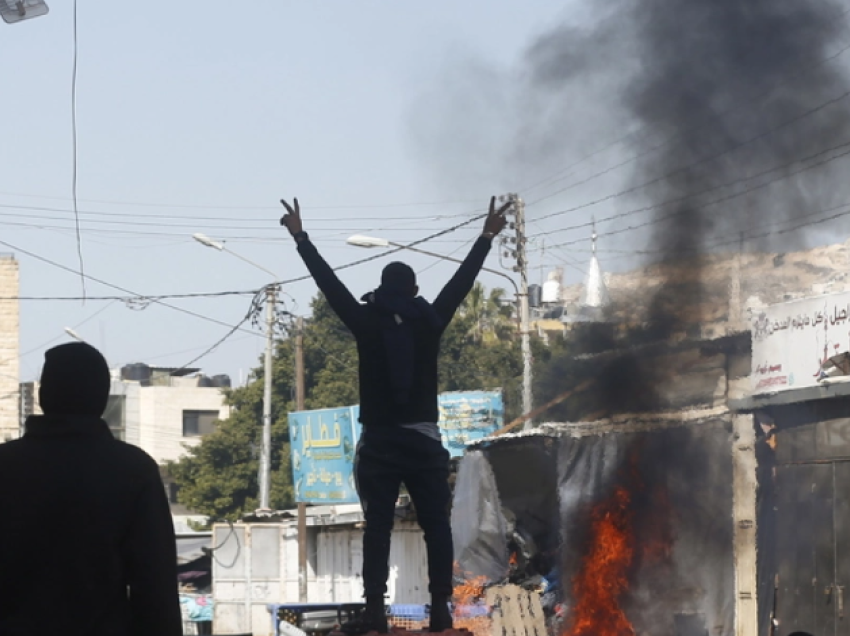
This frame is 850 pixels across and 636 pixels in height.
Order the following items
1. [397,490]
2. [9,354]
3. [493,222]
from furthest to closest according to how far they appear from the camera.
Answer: [9,354] → [493,222] → [397,490]

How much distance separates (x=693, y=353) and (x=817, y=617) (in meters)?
3.05

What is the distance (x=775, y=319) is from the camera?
14.8 metres

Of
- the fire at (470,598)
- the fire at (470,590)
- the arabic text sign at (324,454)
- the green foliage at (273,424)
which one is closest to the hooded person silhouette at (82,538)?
the fire at (470,598)

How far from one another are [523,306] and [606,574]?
7891 mm

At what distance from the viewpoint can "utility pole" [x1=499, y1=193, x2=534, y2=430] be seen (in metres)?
21.3

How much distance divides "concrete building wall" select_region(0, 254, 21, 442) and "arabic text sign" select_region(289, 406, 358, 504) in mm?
22500

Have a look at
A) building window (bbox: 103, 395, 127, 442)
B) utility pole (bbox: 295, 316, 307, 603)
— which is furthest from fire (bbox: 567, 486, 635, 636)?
building window (bbox: 103, 395, 127, 442)

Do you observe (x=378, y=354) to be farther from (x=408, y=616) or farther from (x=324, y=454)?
(x=324, y=454)

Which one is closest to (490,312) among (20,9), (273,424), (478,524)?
(273,424)

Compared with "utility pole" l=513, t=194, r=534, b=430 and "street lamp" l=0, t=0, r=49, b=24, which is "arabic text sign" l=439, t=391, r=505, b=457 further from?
"street lamp" l=0, t=0, r=49, b=24

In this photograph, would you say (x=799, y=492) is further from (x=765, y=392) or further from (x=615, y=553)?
(x=615, y=553)

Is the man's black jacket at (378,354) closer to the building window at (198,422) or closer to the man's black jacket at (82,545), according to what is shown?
the man's black jacket at (82,545)

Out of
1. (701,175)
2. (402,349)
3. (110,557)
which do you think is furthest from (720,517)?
(110,557)

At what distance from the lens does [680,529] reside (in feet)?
50.0
